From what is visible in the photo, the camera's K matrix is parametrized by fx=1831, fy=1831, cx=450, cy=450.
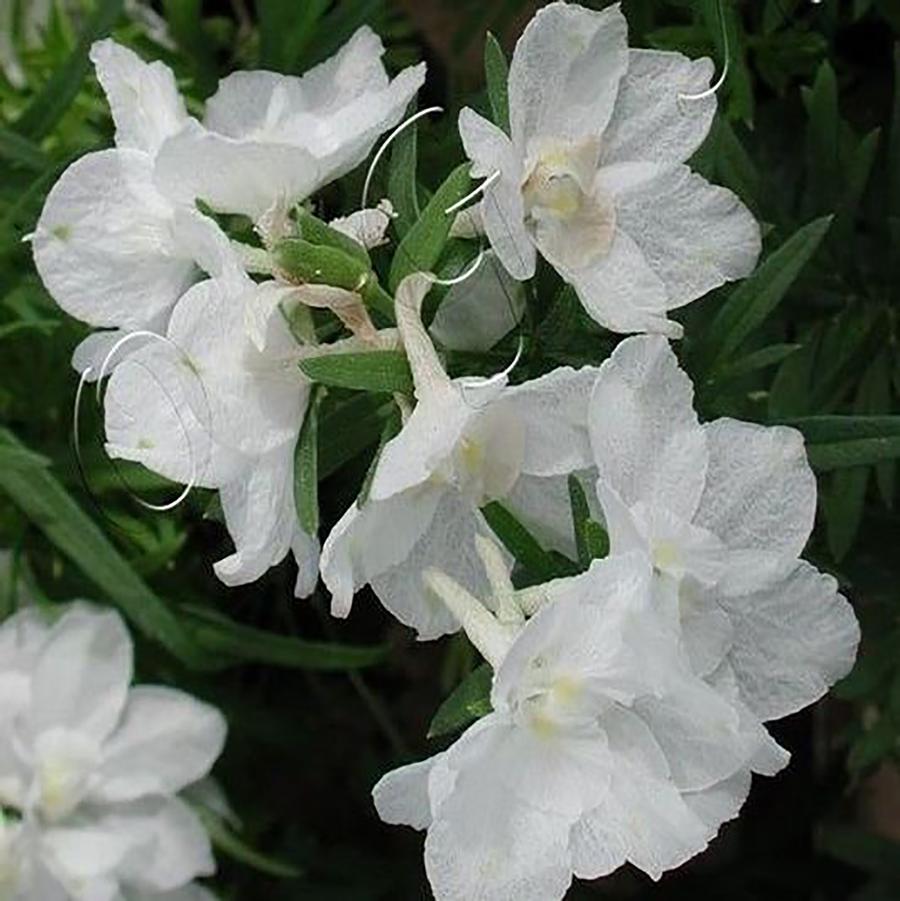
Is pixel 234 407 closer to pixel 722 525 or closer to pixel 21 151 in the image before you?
pixel 722 525

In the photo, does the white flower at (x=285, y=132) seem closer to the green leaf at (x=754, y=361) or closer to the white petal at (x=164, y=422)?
the white petal at (x=164, y=422)

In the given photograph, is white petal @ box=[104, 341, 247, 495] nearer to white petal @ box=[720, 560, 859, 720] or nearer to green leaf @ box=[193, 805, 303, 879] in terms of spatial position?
white petal @ box=[720, 560, 859, 720]

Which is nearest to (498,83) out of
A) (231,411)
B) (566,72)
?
(566,72)

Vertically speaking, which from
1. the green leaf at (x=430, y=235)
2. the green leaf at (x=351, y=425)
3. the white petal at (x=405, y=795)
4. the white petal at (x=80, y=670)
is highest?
the green leaf at (x=430, y=235)

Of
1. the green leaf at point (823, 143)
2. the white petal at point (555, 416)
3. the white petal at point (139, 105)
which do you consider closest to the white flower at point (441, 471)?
the white petal at point (555, 416)

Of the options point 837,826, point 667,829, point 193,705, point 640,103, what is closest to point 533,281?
point 640,103

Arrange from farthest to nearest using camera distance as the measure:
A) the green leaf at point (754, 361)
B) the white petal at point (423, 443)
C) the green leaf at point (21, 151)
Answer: the green leaf at point (21, 151), the green leaf at point (754, 361), the white petal at point (423, 443)

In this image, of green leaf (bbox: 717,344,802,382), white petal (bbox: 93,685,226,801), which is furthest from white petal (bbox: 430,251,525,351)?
white petal (bbox: 93,685,226,801)
